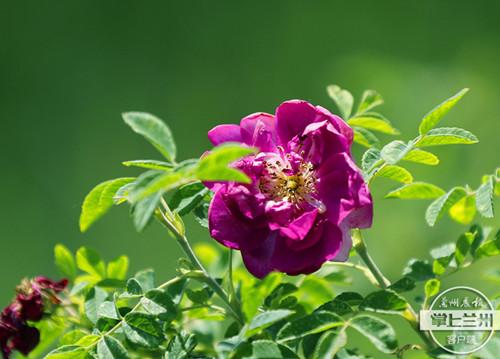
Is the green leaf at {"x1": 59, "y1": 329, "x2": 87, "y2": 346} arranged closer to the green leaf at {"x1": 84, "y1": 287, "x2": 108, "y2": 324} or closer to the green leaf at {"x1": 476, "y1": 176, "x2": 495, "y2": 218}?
the green leaf at {"x1": 84, "y1": 287, "x2": 108, "y2": 324}

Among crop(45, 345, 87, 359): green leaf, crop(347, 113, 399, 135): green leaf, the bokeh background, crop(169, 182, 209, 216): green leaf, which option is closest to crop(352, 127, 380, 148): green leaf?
crop(347, 113, 399, 135): green leaf

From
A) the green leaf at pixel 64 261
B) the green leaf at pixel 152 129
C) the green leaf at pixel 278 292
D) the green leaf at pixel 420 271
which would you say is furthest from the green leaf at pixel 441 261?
the green leaf at pixel 64 261

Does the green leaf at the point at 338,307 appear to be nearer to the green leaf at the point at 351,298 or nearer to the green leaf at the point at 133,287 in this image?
the green leaf at the point at 351,298

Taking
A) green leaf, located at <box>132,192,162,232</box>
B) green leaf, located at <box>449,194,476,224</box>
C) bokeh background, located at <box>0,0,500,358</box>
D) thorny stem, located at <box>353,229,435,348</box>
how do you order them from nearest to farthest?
green leaf, located at <box>132,192,162,232</box> → thorny stem, located at <box>353,229,435,348</box> → green leaf, located at <box>449,194,476,224</box> → bokeh background, located at <box>0,0,500,358</box>

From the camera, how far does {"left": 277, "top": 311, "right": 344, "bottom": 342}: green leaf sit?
0.46 meters

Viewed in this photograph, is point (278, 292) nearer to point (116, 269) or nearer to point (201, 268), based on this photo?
point (201, 268)

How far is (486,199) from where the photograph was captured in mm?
536

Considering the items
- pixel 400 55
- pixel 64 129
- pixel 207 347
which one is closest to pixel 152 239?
pixel 64 129

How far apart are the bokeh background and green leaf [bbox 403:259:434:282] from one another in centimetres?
102

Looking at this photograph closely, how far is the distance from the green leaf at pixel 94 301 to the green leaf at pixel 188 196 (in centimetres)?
11

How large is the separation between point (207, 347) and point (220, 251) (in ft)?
0.44

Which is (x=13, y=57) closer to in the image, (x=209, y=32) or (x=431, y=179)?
(x=209, y=32)

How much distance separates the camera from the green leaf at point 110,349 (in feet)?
1.62

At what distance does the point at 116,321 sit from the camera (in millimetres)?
530
